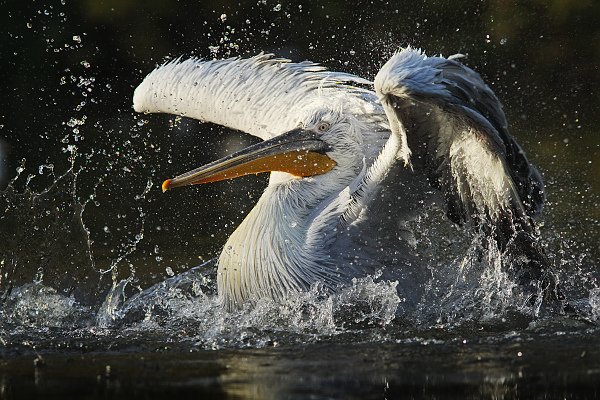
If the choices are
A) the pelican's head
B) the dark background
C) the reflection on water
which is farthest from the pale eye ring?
the dark background

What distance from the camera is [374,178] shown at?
5199 mm

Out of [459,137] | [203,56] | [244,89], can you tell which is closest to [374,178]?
[459,137]

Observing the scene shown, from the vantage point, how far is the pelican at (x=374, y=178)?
487 centimetres

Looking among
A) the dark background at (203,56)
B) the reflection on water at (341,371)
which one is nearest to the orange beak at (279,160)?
the reflection on water at (341,371)

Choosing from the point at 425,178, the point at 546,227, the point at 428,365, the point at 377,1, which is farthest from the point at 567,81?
the point at 428,365

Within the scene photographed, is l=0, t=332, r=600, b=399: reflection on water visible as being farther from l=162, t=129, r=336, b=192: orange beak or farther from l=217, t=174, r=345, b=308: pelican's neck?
l=162, t=129, r=336, b=192: orange beak

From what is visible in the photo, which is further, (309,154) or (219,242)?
(219,242)

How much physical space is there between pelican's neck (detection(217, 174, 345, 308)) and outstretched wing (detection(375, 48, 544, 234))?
2.30ft

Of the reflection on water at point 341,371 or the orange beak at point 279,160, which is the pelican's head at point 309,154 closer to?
the orange beak at point 279,160

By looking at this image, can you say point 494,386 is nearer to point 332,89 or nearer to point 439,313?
point 439,313

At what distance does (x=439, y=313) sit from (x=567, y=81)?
621 centimetres

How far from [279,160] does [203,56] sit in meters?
5.34

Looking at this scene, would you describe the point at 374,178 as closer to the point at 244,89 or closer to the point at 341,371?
the point at 341,371

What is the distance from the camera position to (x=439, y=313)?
5.13m
